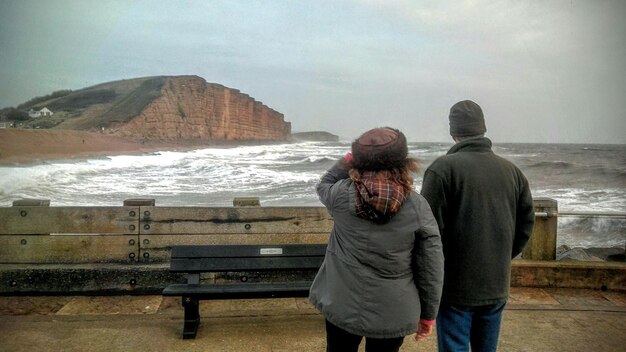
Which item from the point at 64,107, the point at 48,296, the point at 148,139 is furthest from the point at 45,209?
the point at 148,139

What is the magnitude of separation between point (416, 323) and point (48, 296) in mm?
4043

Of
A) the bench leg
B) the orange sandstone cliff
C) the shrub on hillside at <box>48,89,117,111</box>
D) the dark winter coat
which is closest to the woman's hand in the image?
the dark winter coat

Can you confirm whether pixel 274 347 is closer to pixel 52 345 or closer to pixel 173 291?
pixel 173 291

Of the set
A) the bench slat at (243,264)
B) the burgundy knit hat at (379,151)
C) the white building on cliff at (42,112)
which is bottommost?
the bench slat at (243,264)

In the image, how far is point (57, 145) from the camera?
4725 cm

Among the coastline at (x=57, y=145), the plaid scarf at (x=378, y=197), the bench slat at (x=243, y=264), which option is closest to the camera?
the plaid scarf at (x=378, y=197)

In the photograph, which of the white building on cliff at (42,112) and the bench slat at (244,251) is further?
the white building on cliff at (42,112)

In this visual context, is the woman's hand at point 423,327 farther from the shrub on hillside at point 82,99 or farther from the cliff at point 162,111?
the shrub on hillside at point 82,99

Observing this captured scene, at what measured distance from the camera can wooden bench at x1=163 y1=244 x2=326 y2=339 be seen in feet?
13.3

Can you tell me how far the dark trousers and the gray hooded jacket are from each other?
66mm

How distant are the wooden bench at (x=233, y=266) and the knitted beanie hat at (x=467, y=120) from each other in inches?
77.5

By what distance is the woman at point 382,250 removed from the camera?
2287 mm

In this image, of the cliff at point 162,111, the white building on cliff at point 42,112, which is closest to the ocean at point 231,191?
the white building on cliff at point 42,112

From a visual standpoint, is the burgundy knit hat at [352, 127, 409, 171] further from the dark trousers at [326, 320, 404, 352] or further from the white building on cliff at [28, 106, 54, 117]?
the white building on cliff at [28, 106, 54, 117]
